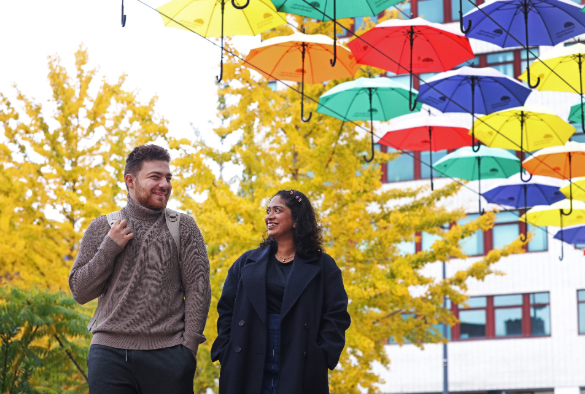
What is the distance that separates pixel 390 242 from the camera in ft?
49.9

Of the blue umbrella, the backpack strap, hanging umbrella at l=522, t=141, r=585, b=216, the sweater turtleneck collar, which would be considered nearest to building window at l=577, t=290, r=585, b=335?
the blue umbrella

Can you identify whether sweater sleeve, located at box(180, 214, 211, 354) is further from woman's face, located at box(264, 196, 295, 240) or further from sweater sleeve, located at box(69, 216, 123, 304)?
woman's face, located at box(264, 196, 295, 240)

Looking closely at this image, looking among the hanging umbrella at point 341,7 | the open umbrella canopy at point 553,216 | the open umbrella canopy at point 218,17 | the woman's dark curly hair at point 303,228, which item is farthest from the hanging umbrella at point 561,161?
the woman's dark curly hair at point 303,228

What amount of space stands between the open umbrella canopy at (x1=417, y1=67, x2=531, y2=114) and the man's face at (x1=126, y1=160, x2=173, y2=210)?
8818 millimetres

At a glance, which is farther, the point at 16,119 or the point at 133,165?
the point at 16,119

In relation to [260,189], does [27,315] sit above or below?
below

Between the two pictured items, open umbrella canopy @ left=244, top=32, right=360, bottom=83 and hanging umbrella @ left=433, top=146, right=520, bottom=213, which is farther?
hanging umbrella @ left=433, top=146, right=520, bottom=213

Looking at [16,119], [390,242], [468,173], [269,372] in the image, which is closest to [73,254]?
A: [16,119]

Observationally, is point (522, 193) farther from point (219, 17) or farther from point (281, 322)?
point (281, 322)

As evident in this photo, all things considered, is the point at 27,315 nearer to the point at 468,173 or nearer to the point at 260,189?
the point at 260,189

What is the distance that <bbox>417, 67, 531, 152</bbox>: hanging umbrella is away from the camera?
1316 cm

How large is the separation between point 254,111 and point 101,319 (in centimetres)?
1066

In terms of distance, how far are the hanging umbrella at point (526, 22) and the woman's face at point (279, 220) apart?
683 centimetres

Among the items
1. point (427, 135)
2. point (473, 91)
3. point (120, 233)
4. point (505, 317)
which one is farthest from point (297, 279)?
point (505, 317)
